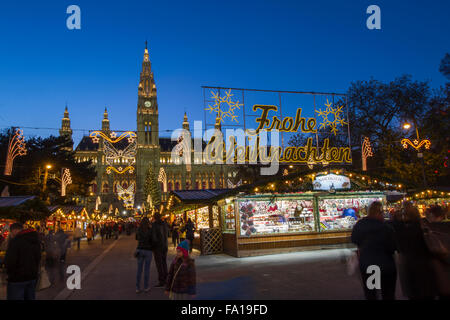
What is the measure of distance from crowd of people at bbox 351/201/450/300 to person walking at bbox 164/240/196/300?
7.57 feet

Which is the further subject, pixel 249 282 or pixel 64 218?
pixel 64 218

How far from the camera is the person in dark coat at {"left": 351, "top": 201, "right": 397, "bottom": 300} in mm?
4184

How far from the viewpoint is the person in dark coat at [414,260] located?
4.18m

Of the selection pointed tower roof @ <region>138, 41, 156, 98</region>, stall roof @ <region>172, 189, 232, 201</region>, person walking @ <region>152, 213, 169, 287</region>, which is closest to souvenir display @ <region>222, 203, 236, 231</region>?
stall roof @ <region>172, 189, 232, 201</region>

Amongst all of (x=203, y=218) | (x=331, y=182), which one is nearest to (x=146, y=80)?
(x=203, y=218)

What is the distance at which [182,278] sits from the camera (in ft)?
15.1

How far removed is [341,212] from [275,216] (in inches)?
131

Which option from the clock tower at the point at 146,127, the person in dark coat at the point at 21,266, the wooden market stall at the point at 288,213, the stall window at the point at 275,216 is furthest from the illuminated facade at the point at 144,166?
the person in dark coat at the point at 21,266

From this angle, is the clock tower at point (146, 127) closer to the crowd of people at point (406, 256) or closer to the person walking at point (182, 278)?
the person walking at point (182, 278)

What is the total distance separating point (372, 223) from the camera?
438cm

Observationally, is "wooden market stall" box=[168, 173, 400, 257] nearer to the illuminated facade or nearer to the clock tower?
the illuminated facade

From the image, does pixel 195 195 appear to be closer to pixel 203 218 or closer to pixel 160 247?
pixel 203 218

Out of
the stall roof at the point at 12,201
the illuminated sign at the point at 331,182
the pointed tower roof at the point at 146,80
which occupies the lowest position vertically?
the stall roof at the point at 12,201
